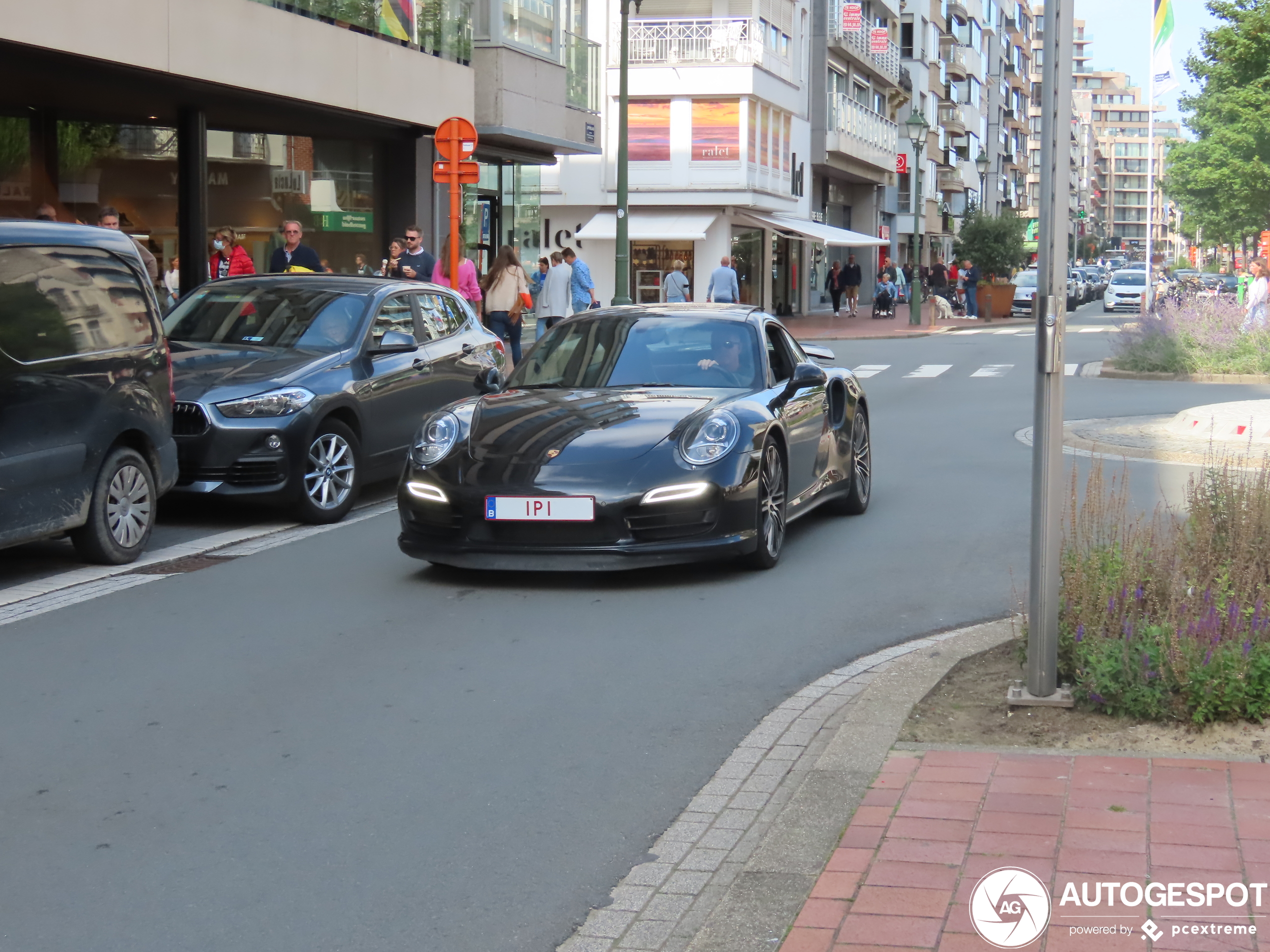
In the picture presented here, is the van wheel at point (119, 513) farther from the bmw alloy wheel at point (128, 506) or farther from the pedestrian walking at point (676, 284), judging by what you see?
the pedestrian walking at point (676, 284)

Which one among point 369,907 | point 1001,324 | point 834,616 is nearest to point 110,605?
point 834,616

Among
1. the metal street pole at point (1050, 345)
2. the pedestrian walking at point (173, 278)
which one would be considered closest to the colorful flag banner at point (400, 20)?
the pedestrian walking at point (173, 278)

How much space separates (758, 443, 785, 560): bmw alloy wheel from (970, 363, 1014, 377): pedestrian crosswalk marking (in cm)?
1644

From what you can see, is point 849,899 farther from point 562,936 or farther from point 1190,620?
point 1190,620

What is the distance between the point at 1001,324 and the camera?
153ft

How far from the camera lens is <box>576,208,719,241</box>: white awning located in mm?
44469

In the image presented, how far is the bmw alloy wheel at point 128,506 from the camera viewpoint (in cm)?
891

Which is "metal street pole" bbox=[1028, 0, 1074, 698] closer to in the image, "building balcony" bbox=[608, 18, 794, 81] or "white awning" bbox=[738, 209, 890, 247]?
"building balcony" bbox=[608, 18, 794, 81]

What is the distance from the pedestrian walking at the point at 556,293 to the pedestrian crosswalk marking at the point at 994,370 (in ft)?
20.9

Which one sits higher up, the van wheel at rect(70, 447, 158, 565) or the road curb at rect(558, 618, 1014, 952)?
the van wheel at rect(70, 447, 158, 565)

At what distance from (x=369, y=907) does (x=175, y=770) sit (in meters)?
1.39

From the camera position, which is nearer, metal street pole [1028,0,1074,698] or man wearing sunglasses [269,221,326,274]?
metal street pole [1028,0,1074,698]

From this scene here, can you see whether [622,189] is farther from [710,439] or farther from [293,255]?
[710,439]

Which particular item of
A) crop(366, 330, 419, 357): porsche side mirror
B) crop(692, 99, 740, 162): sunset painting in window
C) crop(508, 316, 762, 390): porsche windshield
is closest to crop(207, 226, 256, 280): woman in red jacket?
crop(366, 330, 419, 357): porsche side mirror
